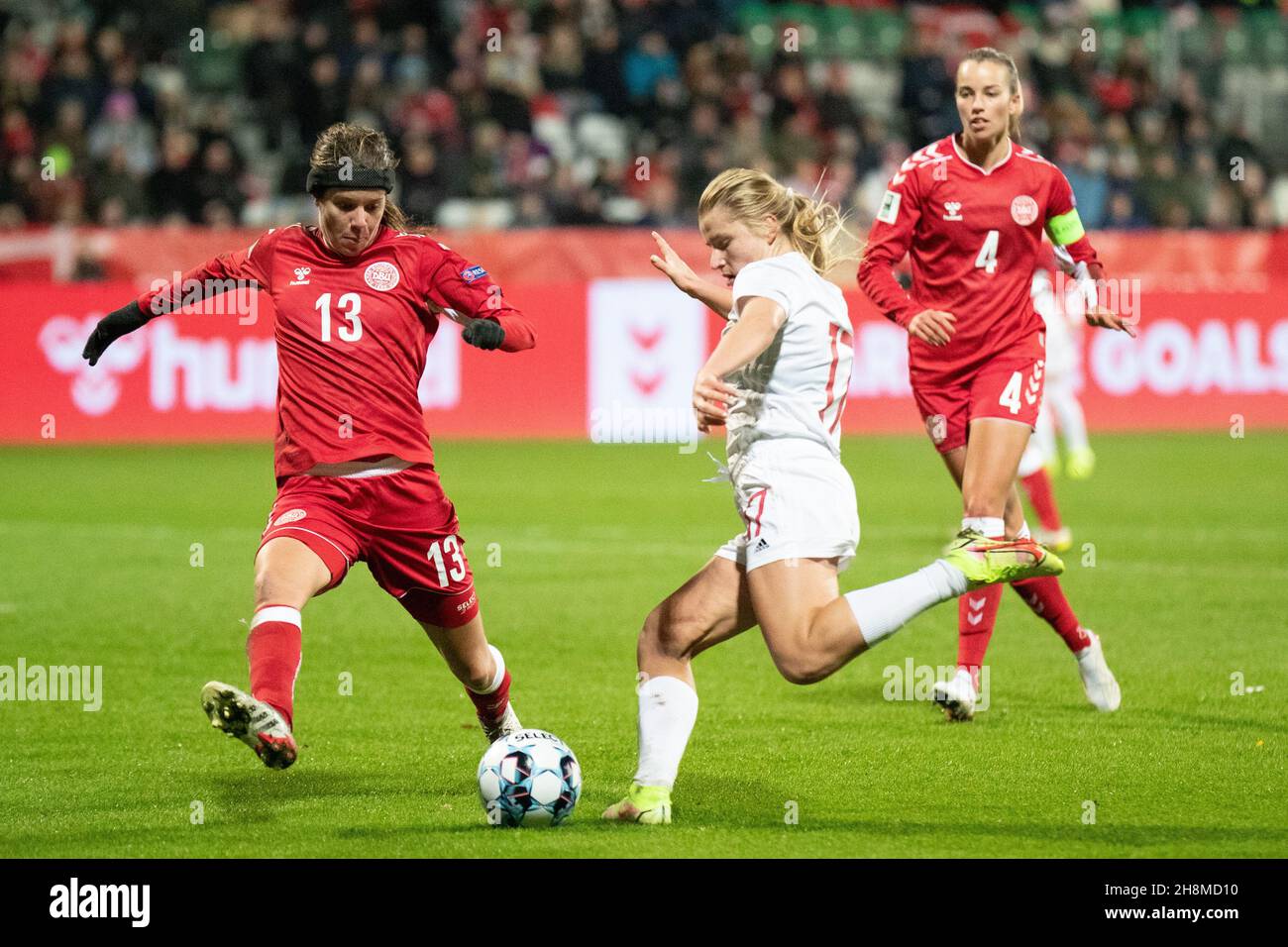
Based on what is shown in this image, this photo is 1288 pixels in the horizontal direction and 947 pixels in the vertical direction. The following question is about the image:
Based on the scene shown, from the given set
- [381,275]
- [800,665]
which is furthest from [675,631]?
[381,275]

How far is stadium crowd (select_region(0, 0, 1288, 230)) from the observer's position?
2014 centimetres

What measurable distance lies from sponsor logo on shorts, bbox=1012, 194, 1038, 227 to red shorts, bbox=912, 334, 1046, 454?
0.44 metres

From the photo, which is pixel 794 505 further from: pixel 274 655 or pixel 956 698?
pixel 956 698

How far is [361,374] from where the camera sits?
5773 mm

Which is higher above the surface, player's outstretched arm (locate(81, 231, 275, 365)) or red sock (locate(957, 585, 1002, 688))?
player's outstretched arm (locate(81, 231, 275, 365))

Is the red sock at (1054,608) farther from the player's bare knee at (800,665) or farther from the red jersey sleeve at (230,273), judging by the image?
the red jersey sleeve at (230,273)

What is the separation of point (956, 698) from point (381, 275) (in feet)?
9.08

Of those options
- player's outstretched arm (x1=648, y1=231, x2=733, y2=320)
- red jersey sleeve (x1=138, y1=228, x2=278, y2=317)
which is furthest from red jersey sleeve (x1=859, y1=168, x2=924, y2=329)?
red jersey sleeve (x1=138, y1=228, x2=278, y2=317)

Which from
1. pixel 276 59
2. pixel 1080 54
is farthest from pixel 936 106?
pixel 276 59

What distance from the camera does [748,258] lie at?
218 inches

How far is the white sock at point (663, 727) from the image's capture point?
5543 mm

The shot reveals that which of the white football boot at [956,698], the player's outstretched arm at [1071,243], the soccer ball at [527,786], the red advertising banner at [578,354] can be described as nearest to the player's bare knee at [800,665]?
the soccer ball at [527,786]

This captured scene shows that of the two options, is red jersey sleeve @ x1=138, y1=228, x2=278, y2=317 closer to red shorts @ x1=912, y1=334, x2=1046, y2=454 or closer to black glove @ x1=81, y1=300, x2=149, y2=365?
black glove @ x1=81, y1=300, x2=149, y2=365
